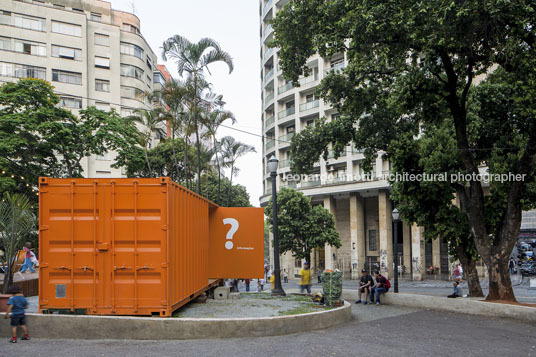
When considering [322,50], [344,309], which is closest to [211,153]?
[322,50]

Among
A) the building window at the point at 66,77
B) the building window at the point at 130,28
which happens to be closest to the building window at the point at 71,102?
the building window at the point at 66,77

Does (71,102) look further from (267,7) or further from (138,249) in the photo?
(138,249)

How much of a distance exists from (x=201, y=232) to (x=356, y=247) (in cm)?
3427

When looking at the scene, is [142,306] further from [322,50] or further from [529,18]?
[529,18]

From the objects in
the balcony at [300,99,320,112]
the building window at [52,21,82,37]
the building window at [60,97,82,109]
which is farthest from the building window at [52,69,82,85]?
the balcony at [300,99,320,112]

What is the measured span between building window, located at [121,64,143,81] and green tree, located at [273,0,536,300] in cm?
4075

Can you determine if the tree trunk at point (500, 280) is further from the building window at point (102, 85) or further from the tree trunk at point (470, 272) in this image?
the building window at point (102, 85)

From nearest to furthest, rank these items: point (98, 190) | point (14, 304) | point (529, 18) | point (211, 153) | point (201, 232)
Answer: point (14, 304)
point (98, 190)
point (529, 18)
point (201, 232)
point (211, 153)

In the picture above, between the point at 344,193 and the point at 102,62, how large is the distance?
30.7 metres

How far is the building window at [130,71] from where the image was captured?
54.5 metres

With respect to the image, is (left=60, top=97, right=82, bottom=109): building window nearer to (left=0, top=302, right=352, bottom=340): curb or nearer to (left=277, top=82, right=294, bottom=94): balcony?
(left=277, top=82, right=294, bottom=94): balcony

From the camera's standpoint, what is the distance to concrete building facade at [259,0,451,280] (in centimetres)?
4269

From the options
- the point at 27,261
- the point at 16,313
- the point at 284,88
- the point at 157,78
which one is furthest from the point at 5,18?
the point at 16,313

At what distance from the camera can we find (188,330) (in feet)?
29.5
